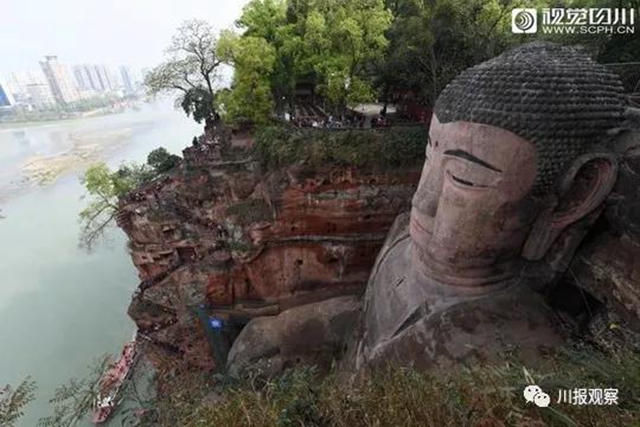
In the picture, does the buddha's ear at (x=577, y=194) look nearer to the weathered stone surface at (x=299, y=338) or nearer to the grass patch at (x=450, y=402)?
the grass patch at (x=450, y=402)

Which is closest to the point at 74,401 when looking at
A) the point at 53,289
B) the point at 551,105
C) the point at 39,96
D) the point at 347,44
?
the point at 551,105

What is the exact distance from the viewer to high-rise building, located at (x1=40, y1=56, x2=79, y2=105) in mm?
78000

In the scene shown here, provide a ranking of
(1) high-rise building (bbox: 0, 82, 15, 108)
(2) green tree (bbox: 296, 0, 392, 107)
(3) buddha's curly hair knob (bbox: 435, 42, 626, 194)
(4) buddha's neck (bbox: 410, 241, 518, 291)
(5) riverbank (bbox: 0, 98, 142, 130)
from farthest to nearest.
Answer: (1) high-rise building (bbox: 0, 82, 15, 108), (5) riverbank (bbox: 0, 98, 142, 130), (2) green tree (bbox: 296, 0, 392, 107), (4) buddha's neck (bbox: 410, 241, 518, 291), (3) buddha's curly hair knob (bbox: 435, 42, 626, 194)

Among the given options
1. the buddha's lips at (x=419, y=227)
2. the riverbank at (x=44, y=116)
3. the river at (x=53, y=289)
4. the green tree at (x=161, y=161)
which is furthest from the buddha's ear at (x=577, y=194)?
the riverbank at (x=44, y=116)

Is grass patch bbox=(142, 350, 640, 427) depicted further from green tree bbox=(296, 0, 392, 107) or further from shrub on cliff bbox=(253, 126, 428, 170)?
green tree bbox=(296, 0, 392, 107)

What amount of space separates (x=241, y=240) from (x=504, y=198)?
7604 mm

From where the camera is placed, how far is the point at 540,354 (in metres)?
4.02

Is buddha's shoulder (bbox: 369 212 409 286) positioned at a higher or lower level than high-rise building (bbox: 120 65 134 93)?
higher

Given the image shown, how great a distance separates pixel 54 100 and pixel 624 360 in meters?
98.5

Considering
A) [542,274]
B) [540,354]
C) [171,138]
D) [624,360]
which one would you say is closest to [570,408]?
[624,360]

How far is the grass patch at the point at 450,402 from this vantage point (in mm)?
2293

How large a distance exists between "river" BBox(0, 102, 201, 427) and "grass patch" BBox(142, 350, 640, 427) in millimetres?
13527

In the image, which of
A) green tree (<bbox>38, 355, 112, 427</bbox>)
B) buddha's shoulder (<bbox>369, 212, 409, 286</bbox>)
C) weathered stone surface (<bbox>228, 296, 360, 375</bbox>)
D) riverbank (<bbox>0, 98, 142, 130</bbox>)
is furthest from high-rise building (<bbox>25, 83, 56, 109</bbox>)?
buddha's shoulder (<bbox>369, 212, 409, 286</bbox>)

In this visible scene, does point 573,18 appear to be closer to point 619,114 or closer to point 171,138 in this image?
point 619,114
